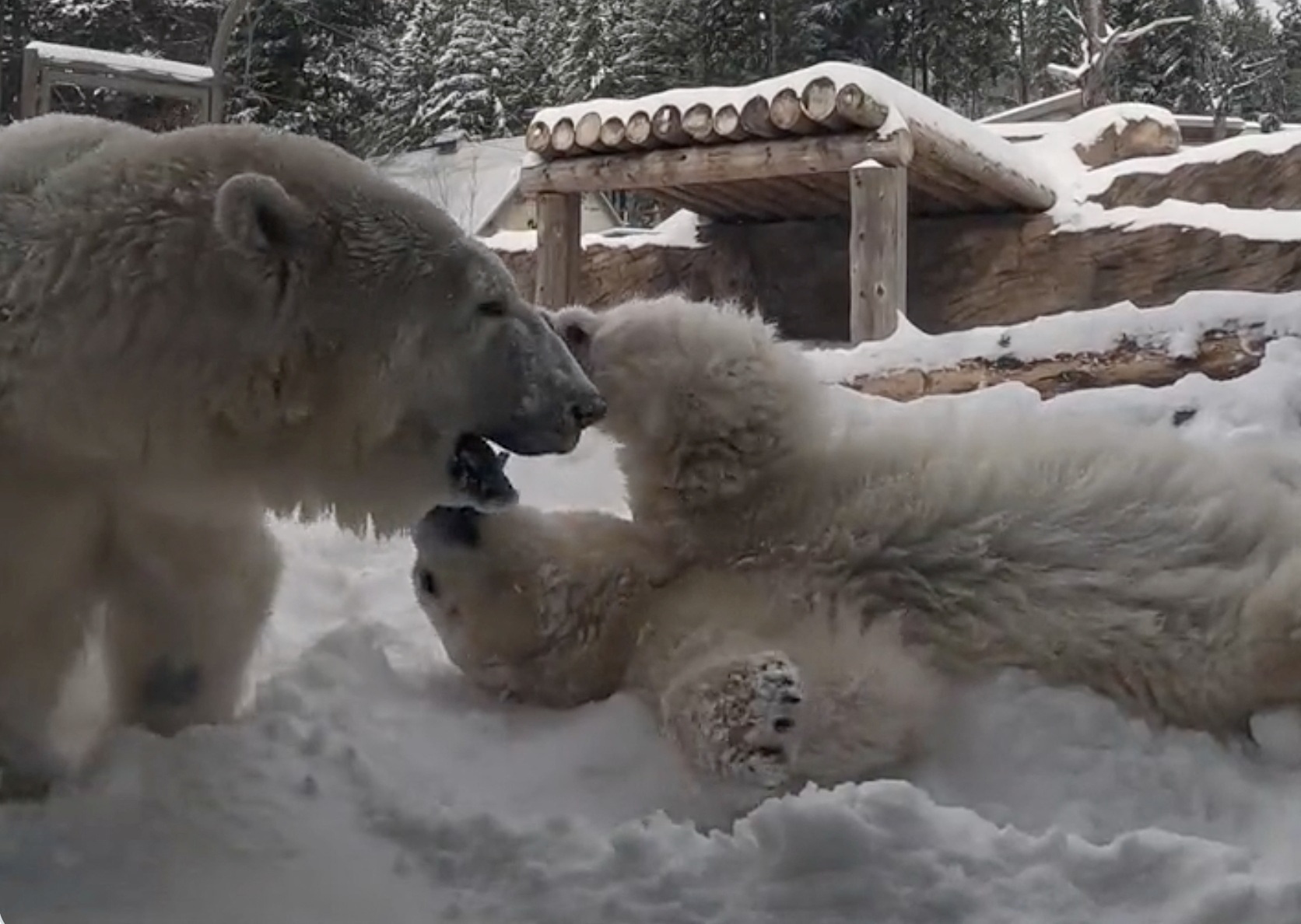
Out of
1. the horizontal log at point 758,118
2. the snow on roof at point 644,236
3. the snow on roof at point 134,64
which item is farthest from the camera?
the snow on roof at point 644,236

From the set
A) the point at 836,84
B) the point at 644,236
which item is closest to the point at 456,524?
the point at 836,84

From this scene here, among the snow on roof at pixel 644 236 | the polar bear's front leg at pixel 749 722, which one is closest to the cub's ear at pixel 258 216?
the polar bear's front leg at pixel 749 722

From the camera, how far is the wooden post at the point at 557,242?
696 centimetres

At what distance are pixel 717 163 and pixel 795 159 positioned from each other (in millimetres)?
442

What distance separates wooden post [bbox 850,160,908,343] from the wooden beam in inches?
3.4

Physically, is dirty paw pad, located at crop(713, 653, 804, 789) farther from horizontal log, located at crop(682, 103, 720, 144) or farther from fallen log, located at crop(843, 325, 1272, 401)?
horizontal log, located at crop(682, 103, 720, 144)

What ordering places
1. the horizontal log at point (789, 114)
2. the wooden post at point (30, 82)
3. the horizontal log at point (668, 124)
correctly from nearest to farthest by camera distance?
the wooden post at point (30, 82), the horizontal log at point (789, 114), the horizontal log at point (668, 124)

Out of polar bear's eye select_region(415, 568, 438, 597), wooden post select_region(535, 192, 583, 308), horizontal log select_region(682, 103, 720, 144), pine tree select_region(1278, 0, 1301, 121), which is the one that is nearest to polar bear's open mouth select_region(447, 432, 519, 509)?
polar bear's eye select_region(415, 568, 438, 597)

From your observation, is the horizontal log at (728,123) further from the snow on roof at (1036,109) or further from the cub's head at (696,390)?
the cub's head at (696,390)

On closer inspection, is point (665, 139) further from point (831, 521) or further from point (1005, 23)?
point (831, 521)

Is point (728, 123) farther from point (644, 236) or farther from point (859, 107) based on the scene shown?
point (644, 236)

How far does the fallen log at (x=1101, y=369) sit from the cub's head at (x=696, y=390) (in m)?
1.14

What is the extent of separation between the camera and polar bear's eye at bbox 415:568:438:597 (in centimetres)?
205

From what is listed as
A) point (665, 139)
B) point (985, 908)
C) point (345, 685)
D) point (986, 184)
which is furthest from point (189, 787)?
point (986, 184)
